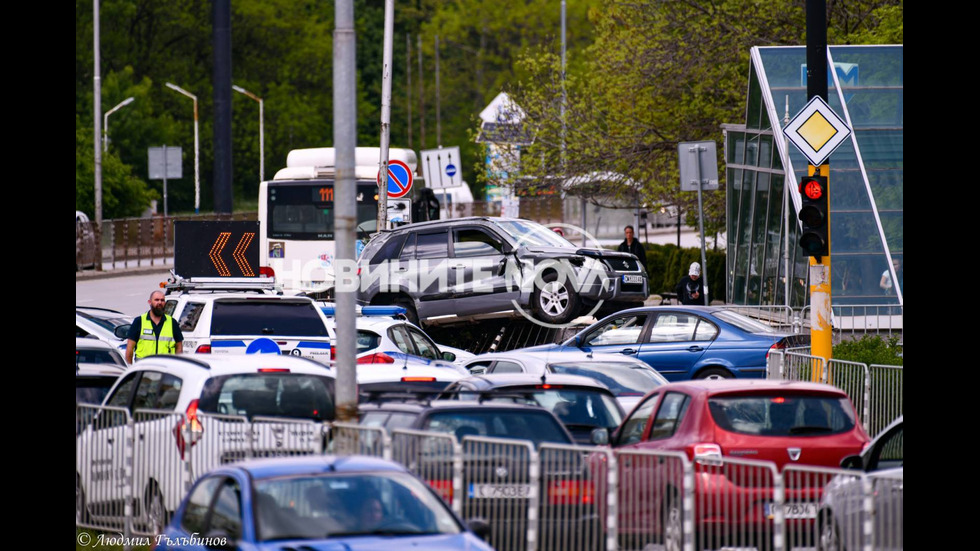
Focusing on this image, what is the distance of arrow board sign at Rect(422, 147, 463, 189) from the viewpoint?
3288 cm

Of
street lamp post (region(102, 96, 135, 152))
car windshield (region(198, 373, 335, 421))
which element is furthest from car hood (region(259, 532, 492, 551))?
street lamp post (region(102, 96, 135, 152))

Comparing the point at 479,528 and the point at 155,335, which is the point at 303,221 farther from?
the point at 479,528

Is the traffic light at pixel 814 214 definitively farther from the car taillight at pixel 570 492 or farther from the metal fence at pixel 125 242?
the metal fence at pixel 125 242

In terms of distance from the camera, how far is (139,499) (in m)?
11.7

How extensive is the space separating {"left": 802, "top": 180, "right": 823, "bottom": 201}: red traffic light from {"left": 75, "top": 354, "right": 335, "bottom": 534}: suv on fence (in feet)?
19.6

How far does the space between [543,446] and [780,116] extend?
1839cm

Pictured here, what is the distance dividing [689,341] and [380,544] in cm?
1174

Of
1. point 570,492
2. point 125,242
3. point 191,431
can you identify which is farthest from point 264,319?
point 125,242

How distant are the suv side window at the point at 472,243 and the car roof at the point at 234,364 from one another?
10.6 metres

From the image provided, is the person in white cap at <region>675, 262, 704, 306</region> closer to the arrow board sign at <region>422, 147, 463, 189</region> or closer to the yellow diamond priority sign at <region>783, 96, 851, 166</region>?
the arrow board sign at <region>422, 147, 463, 189</region>

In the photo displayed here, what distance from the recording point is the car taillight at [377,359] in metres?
18.2

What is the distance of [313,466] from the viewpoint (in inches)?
333
